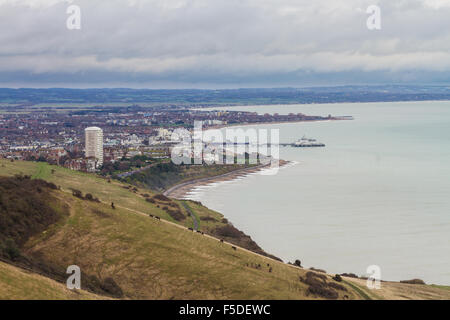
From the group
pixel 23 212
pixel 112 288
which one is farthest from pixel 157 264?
pixel 23 212

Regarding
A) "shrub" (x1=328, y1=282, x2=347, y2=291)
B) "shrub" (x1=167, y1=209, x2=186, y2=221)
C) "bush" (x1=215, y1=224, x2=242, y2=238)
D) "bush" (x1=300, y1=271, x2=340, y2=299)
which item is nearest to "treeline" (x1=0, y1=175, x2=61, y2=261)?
"bush" (x1=215, y1=224, x2=242, y2=238)

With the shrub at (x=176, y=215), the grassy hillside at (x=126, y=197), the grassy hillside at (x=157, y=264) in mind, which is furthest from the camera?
the shrub at (x=176, y=215)

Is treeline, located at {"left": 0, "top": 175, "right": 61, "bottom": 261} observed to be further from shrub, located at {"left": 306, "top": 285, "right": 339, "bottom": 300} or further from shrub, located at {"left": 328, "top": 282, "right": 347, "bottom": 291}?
shrub, located at {"left": 328, "top": 282, "right": 347, "bottom": 291}

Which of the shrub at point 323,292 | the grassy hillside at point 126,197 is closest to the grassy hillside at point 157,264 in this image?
the shrub at point 323,292

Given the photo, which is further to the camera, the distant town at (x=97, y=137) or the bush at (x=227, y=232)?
the distant town at (x=97, y=137)

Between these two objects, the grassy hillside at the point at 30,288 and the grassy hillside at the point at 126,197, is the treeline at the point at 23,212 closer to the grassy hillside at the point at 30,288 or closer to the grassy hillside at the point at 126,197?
the grassy hillside at the point at 30,288

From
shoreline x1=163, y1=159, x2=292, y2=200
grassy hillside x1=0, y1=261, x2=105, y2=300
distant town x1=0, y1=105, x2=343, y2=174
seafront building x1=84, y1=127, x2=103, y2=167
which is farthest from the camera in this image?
seafront building x1=84, y1=127, x2=103, y2=167
